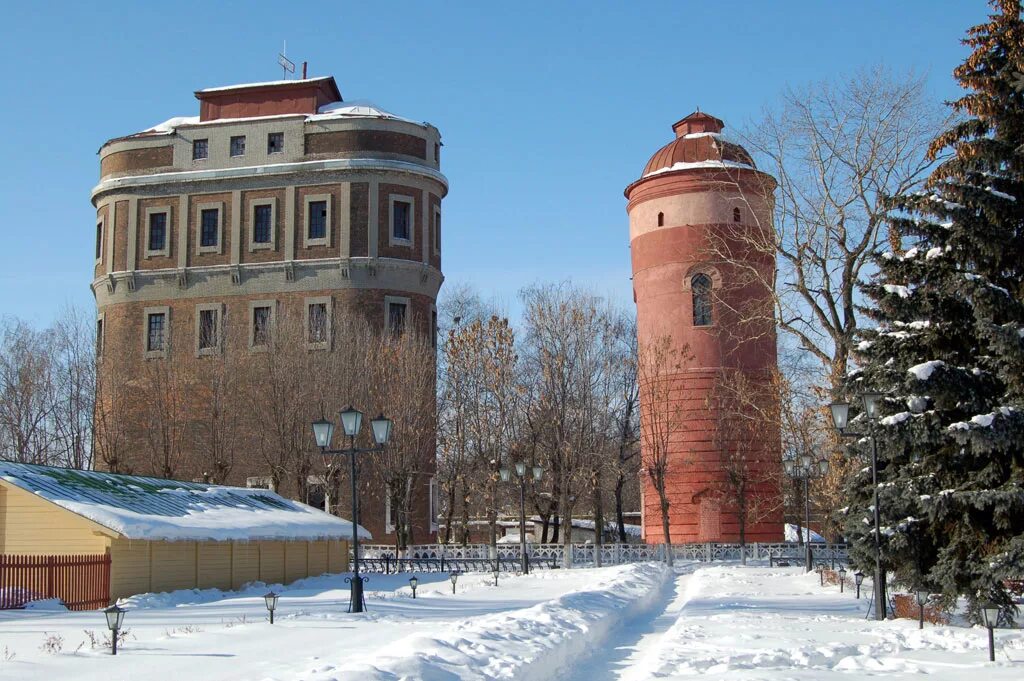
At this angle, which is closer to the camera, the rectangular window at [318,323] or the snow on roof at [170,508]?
the snow on roof at [170,508]

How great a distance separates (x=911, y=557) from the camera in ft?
56.8

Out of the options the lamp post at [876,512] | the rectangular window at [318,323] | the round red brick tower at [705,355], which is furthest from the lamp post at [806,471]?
the rectangular window at [318,323]

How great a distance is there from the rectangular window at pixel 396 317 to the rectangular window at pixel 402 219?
9.85ft

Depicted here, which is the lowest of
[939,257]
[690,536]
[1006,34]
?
[690,536]

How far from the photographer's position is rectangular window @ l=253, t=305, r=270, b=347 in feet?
146

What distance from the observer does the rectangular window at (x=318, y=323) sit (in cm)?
4475

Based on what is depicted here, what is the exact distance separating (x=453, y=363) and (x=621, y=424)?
12.7 metres

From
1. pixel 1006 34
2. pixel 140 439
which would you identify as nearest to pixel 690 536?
pixel 140 439

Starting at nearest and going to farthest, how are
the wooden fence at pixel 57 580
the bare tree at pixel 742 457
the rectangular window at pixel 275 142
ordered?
the wooden fence at pixel 57 580, the bare tree at pixel 742 457, the rectangular window at pixel 275 142

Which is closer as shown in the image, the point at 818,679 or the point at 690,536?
the point at 818,679

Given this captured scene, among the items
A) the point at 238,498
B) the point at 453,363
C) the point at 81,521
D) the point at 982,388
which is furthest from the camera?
the point at 453,363

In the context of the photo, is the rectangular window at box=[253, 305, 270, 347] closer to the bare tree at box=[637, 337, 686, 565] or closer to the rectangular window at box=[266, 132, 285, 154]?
the rectangular window at box=[266, 132, 285, 154]

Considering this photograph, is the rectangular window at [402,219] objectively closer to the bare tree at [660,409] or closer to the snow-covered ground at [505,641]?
the bare tree at [660,409]

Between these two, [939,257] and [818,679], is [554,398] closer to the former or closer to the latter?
[939,257]
